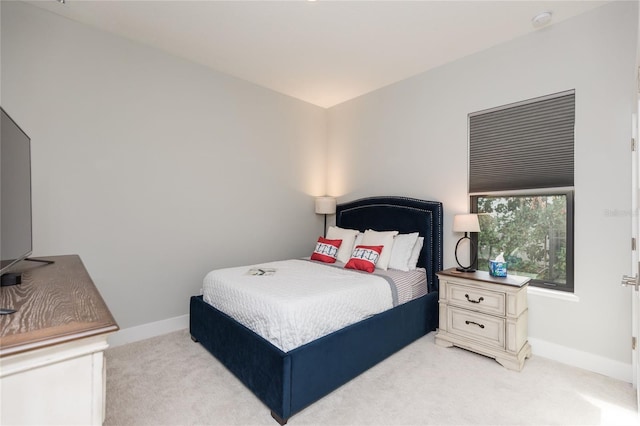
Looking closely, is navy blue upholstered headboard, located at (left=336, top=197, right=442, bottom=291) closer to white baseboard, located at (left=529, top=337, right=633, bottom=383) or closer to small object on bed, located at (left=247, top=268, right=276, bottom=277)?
white baseboard, located at (left=529, top=337, right=633, bottom=383)

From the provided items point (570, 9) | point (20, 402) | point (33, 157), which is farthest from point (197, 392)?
point (570, 9)

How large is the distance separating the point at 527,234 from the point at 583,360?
42.4 inches

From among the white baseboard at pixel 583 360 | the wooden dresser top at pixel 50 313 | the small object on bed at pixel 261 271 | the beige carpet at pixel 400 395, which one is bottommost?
the beige carpet at pixel 400 395

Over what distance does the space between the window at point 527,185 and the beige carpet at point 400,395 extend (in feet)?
2.90

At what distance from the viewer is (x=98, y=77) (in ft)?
9.11

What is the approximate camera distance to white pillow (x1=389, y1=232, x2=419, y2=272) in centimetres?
323

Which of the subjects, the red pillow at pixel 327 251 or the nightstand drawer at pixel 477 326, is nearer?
the nightstand drawer at pixel 477 326

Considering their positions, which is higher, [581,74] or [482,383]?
[581,74]

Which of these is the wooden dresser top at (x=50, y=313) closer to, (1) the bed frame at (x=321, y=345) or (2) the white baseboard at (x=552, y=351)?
(1) the bed frame at (x=321, y=345)

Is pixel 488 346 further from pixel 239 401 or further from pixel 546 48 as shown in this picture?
pixel 546 48

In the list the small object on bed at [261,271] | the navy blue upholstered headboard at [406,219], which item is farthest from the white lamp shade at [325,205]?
the small object on bed at [261,271]

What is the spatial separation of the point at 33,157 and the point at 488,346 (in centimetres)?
406

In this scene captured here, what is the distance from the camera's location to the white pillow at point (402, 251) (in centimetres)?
323

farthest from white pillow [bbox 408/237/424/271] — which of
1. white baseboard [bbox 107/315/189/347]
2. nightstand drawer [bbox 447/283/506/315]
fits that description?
white baseboard [bbox 107/315/189/347]
